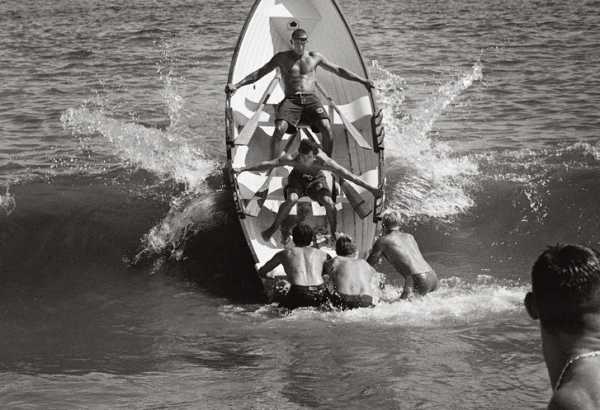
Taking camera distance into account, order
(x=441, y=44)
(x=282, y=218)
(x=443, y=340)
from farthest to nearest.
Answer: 1. (x=441, y=44)
2. (x=282, y=218)
3. (x=443, y=340)

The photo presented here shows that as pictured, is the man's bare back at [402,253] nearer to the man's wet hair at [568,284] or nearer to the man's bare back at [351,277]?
the man's bare back at [351,277]

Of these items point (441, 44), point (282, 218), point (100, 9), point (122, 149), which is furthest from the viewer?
point (100, 9)

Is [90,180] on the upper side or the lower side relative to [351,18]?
lower

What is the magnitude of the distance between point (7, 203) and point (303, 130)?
456 cm

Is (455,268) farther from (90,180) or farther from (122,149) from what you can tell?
(122,149)

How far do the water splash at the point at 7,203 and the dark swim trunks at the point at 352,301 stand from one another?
237 inches

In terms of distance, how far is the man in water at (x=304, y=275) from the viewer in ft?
28.8

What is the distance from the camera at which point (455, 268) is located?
420 inches

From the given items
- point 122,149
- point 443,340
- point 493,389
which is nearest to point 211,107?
point 122,149

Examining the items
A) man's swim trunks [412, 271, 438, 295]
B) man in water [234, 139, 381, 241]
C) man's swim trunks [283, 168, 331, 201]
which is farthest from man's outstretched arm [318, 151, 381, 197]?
man's swim trunks [412, 271, 438, 295]

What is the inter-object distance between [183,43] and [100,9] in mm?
5440

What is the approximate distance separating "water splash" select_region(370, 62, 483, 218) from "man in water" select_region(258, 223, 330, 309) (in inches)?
147

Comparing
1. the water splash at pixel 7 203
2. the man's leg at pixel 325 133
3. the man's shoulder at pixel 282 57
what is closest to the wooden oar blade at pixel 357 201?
the man's leg at pixel 325 133

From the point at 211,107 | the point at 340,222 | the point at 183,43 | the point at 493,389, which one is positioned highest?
the point at 183,43
